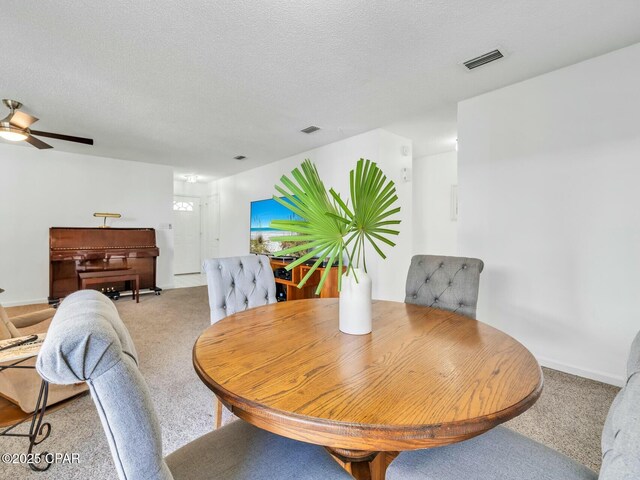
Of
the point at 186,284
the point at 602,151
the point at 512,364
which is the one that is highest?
the point at 602,151

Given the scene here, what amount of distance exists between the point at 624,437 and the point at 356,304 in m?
0.80

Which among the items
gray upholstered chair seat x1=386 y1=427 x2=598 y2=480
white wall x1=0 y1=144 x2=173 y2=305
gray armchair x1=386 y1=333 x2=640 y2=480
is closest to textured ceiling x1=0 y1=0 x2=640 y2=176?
white wall x1=0 y1=144 x2=173 y2=305

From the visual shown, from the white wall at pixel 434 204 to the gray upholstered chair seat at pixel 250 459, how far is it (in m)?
4.37

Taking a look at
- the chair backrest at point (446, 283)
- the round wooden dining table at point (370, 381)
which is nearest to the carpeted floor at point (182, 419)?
the chair backrest at point (446, 283)

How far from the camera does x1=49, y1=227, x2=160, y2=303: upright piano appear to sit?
15.3 ft

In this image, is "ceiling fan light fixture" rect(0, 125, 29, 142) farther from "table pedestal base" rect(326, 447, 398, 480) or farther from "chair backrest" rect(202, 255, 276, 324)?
"table pedestal base" rect(326, 447, 398, 480)

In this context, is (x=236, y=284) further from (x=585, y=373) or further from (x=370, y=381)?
(x=585, y=373)

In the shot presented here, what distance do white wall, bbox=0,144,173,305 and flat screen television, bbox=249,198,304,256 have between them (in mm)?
2009

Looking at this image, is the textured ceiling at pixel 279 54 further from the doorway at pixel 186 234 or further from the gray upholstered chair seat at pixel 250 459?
the doorway at pixel 186 234

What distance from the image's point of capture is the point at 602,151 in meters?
2.30

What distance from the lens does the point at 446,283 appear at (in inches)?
71.3

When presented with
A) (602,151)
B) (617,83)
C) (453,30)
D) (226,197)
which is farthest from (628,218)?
(226,197)

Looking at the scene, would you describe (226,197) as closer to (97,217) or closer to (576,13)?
(97,217)

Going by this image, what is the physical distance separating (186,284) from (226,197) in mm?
2293
